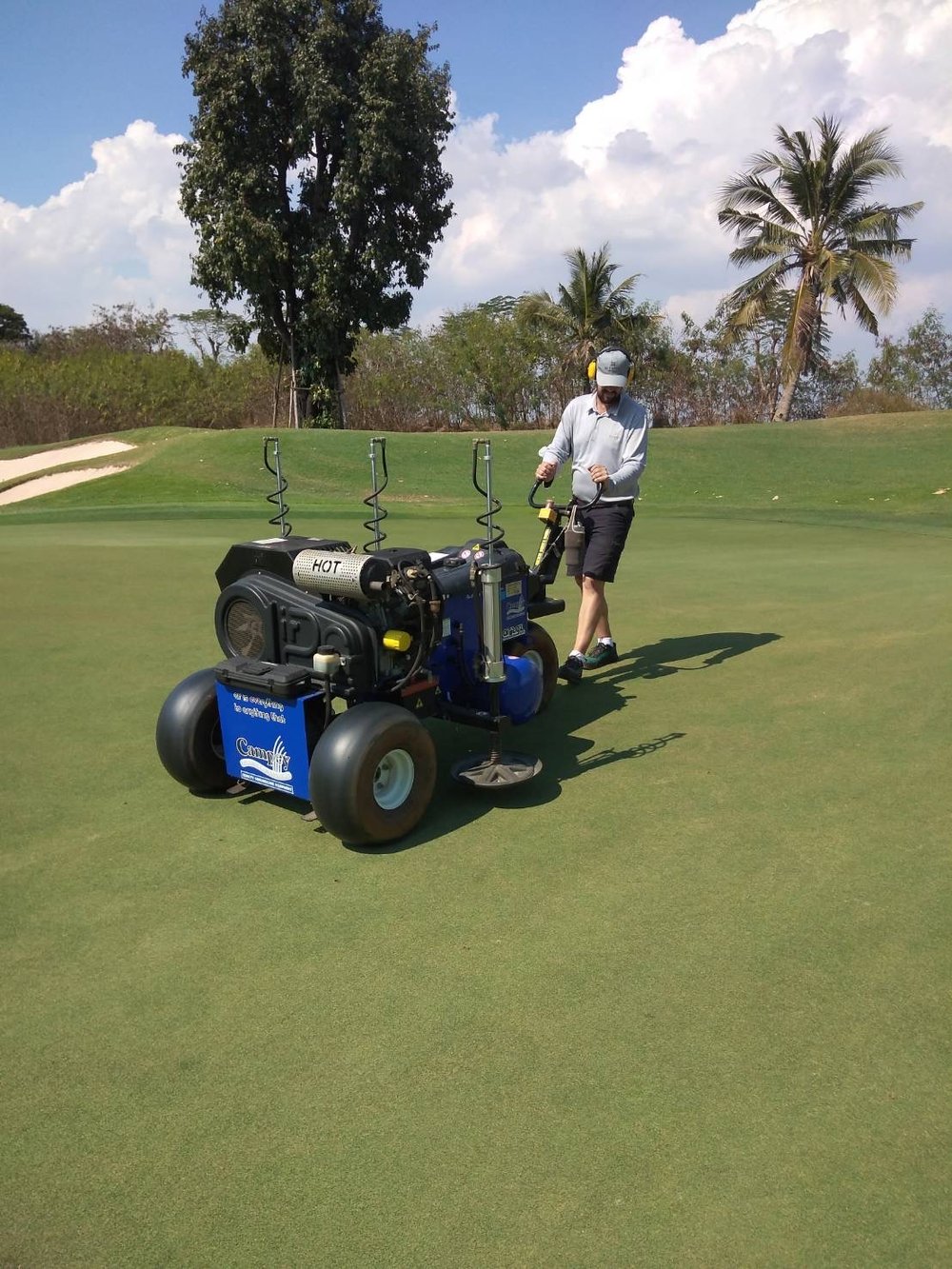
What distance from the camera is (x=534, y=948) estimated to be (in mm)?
3297

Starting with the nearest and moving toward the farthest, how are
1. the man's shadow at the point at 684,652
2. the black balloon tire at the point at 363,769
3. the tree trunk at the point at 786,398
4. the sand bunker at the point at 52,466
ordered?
the black balloon tire at the point at 363,769 → the man's shadow at the point at 684,652 → the sand bunker at the point at 52,466 → the tree trunk at the point at 786,398

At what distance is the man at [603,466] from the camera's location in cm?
638

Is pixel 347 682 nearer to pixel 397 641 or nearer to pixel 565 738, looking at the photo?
pixel 397 641

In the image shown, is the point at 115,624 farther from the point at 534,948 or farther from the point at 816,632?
the point at 534,948

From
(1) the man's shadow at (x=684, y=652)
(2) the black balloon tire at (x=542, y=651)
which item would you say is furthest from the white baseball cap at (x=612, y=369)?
(1) the man's shadow at (x=684, y=652)

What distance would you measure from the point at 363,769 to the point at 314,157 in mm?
31633

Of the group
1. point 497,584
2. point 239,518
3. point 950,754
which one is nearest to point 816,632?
point 950,754

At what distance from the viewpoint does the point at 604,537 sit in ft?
21.1

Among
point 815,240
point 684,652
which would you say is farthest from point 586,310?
point 684,652

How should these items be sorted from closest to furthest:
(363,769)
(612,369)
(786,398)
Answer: (363,769)
(612,369)
(786,398)

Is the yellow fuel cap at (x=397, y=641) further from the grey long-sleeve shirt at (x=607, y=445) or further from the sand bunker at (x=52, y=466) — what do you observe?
the sand bunker at (x=52, y=466)

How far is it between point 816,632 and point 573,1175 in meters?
5.57

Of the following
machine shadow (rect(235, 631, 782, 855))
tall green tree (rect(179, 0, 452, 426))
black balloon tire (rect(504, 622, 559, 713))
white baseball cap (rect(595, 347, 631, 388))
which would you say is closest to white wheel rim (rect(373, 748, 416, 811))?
machine shadow (rect(235, 631, 782, 855))

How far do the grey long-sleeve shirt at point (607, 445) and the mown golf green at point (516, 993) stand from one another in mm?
1122
